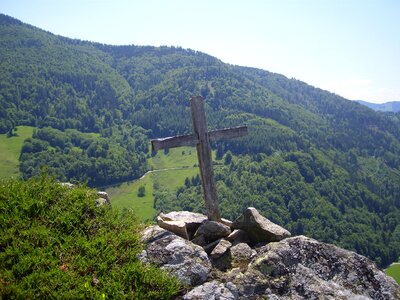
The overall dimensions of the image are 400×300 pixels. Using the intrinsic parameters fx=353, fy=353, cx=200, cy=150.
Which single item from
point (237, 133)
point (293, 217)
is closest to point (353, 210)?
point (293, 217)

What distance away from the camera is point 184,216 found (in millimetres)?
10688

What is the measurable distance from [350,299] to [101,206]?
225 inches

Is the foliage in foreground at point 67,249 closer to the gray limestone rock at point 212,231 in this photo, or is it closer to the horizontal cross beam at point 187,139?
the gray limestone rock at point 212,231

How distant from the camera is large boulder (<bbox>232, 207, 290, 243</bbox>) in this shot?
9164 mm

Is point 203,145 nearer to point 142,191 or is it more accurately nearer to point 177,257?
point 177,257

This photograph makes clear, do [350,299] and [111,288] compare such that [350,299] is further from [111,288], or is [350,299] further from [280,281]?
[111,288]

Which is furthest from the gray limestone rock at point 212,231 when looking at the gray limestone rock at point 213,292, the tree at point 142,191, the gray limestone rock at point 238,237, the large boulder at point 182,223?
the tree at point 142,191

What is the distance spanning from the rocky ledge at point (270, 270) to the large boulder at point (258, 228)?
2.64 ft

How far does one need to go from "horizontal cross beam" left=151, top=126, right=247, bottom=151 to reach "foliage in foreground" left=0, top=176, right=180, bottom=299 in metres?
2.16

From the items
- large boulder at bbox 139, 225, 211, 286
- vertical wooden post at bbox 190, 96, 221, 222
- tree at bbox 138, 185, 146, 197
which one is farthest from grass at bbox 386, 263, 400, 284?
large boulder at bbox 139, 225, 211, 286

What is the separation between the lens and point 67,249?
22.6 ft

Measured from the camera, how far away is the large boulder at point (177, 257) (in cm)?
714

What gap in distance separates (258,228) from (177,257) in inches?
109

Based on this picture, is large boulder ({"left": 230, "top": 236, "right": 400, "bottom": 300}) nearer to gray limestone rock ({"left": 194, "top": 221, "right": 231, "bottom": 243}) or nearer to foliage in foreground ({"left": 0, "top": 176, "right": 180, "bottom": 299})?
gray limestone rock ({"left": 194, "top": 221, "right": 231, "bottom": 243})
